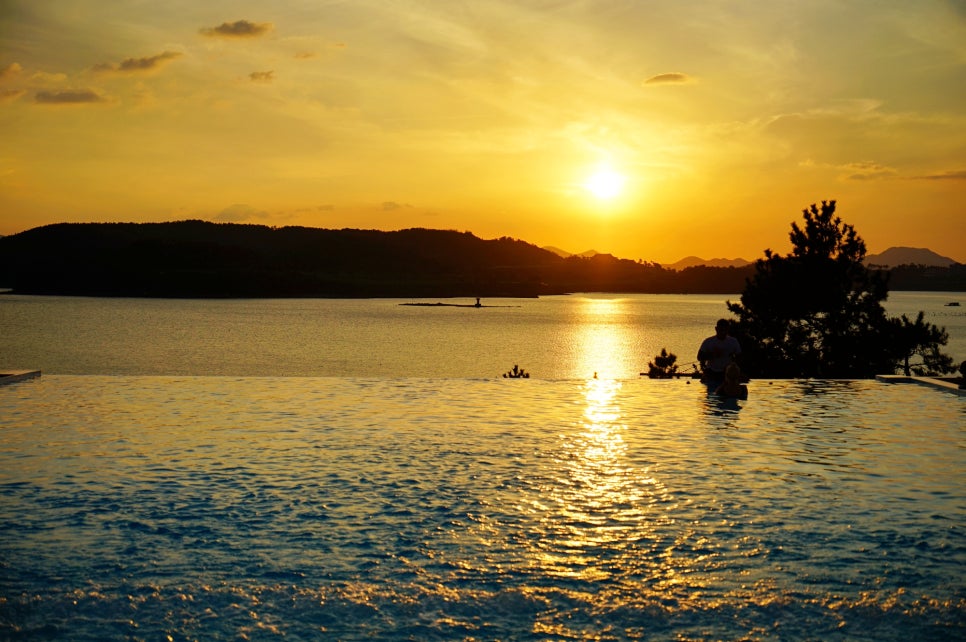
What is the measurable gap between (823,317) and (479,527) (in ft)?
119

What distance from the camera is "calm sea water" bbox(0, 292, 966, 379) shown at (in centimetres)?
7169

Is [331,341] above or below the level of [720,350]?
below

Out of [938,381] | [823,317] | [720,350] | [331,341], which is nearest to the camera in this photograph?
[720,350]

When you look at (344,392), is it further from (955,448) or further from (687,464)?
(955,448)

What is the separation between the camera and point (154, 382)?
18859 mm

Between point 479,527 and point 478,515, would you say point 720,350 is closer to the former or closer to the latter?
point 478,515

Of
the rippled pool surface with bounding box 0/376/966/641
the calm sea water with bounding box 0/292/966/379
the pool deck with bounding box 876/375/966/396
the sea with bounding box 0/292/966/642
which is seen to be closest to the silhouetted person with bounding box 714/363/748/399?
the sea with bounding box 0/292/966/642

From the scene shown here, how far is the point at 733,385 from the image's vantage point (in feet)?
54.2

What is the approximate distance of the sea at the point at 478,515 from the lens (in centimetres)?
555

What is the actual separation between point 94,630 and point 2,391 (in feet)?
42.5

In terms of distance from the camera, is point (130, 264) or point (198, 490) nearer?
point (198, 490)

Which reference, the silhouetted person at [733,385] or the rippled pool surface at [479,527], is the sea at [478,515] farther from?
the silhouetted person at [733,385]

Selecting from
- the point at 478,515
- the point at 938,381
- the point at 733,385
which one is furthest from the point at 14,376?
the point at 938,381

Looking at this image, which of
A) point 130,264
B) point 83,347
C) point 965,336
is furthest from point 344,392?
point 130,264
